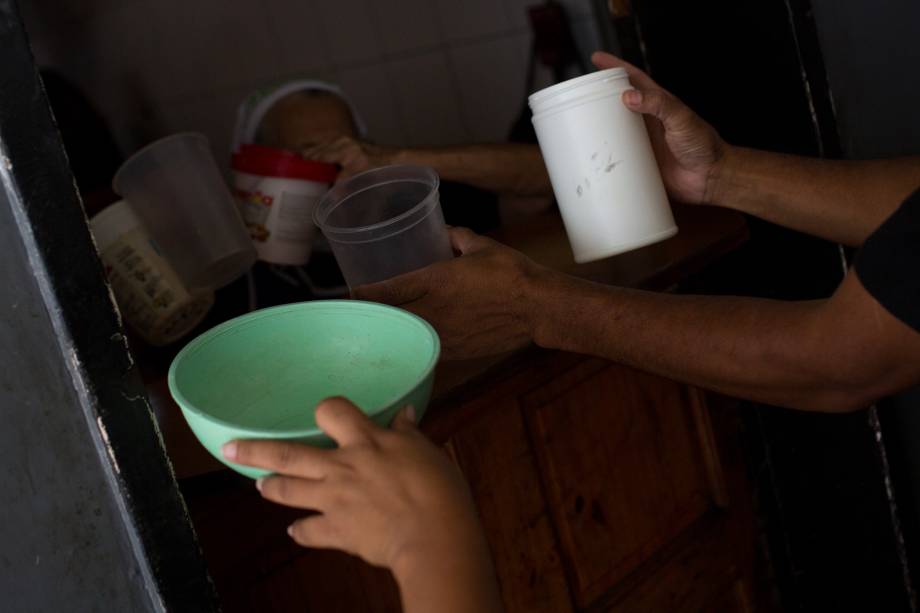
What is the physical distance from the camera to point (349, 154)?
184 centimetres

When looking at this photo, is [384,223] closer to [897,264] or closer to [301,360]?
[301,360]

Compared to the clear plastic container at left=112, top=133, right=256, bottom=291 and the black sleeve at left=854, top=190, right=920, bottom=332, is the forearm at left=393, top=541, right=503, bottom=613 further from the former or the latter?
the clear plastic container at left=112, top=133, right=256, bottom=291

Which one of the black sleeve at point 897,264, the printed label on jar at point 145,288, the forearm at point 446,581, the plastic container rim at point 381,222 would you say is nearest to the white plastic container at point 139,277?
the printed label on jar at point 145,288

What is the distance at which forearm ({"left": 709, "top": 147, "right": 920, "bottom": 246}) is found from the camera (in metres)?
1.38

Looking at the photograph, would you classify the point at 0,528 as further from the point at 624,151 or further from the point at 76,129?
the point at 76,129

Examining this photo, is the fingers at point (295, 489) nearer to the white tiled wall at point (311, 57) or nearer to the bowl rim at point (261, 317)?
the bowl rim at point (261, 317)

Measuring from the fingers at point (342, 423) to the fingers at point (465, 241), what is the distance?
47cm

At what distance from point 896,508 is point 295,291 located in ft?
4.05

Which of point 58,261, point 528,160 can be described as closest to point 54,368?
point 58,261

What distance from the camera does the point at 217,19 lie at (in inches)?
127

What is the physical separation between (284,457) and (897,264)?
0.58 m

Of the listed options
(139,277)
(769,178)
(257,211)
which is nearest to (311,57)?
(257,211)

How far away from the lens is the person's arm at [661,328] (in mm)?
1026

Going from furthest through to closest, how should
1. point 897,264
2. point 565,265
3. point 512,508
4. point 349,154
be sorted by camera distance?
point 349,154
point 565,265
point 512,508
point 897,264
